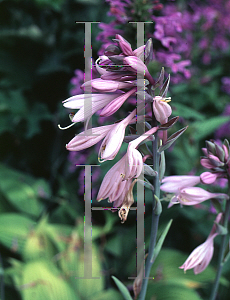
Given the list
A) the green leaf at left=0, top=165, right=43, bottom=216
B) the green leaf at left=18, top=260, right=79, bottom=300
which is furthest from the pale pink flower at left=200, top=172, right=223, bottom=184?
the green leaf at left=0, top=165, right=43, bottom=216

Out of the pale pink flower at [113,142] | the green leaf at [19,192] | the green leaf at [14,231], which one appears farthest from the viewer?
the green leaf at [19,192]

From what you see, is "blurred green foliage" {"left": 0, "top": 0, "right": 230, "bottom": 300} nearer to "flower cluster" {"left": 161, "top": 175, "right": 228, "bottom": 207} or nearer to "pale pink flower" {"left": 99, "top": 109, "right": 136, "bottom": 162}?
"flower cluster" {"left": 161, "top": 175, "right": 228, "bottom": 207}

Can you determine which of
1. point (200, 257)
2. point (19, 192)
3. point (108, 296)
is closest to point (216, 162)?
point (200, 257)

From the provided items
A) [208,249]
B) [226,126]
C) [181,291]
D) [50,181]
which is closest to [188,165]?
[226,126]

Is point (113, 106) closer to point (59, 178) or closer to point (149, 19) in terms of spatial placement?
point (149, 19)

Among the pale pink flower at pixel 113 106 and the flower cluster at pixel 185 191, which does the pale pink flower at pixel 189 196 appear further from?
the pale pink flower at pixel 113 106

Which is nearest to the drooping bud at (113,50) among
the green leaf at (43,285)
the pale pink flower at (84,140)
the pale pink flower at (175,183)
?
the pale pink flower at (84,140)

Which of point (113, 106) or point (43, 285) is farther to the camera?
point (43, 285)
